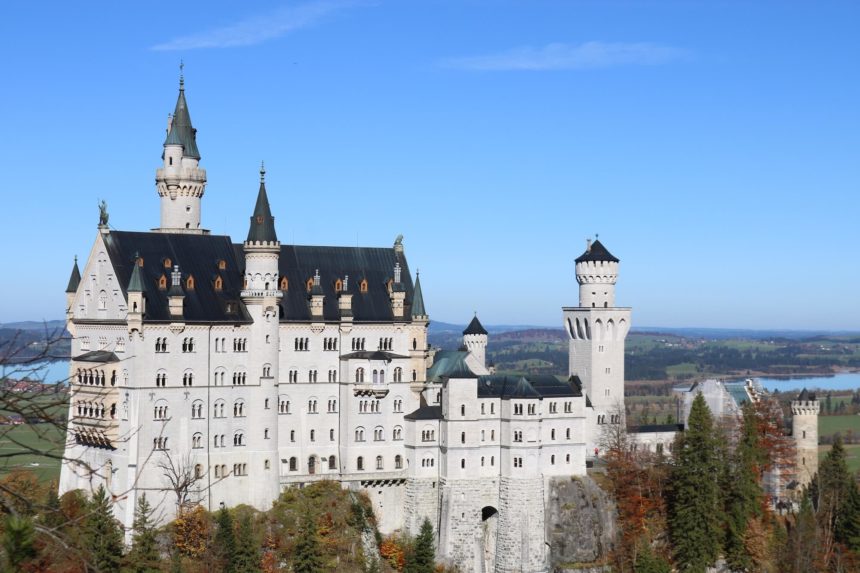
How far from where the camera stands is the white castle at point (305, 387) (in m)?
77.5

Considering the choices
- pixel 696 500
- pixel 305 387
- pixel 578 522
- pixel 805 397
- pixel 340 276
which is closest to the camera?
pixel 696 500

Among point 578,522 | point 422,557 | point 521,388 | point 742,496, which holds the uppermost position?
point 521,388

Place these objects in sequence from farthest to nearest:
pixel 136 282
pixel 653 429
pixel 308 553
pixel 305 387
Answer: pixel 653 429 → pixel 305 387 → pixel 136 282 → pixel 308 553

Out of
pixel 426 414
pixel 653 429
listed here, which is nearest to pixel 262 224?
pixel 426 414

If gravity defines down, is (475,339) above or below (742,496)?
above

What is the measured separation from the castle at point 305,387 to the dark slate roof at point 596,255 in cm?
65

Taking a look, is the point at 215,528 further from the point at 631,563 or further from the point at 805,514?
the point at 805,514

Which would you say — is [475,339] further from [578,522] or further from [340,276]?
[578,522]

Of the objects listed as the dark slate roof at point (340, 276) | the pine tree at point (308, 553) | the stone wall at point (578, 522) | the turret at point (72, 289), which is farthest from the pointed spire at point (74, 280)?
the stone wall at point (578, 522)

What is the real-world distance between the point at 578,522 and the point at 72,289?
4116 cm

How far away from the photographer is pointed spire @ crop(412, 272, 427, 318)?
88938 millimetres

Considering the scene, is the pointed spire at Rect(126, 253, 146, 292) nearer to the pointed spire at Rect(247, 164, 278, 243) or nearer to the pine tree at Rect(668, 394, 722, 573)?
the pointed spire at Rect(247, 164, 278, 243)

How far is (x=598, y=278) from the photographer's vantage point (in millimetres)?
95938

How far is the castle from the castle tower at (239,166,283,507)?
0.37 ft
